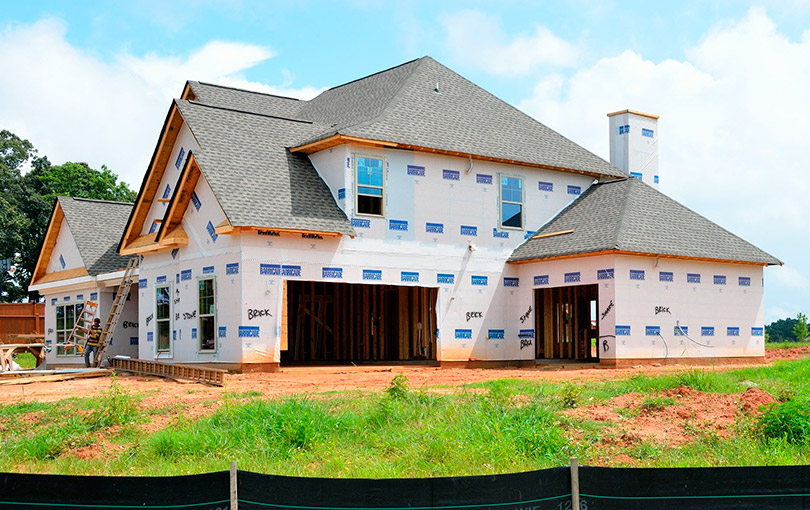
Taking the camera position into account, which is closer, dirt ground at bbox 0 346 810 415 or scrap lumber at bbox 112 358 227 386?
dirt ground at bbox 0 346 810 415

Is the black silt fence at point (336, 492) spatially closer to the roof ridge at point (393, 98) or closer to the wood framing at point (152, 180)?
the roof ridge at point (393, 98)

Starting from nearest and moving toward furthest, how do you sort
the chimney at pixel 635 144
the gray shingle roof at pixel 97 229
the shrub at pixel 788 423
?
the shrub at pixel 788 423, the chimney at pixel 635 144, the gray shingle roof at pixel 97 229

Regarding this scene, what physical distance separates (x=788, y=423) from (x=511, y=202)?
17.0 m

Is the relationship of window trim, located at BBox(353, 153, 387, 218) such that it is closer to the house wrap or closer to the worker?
the house wrap

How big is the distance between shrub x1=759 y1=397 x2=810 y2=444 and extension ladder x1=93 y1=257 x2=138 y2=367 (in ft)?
71.3

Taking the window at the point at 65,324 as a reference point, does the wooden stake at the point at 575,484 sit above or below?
below

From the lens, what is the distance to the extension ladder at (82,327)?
31.5 m

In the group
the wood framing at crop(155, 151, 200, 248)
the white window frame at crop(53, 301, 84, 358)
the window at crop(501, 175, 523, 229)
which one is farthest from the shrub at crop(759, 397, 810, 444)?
the white window frame at crop(53, 301, 84, 358)

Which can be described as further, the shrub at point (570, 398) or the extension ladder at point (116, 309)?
the extension ladder at point (116, 309)

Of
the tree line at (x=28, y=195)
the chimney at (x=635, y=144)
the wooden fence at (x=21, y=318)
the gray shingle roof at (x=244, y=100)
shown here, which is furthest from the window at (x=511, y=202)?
the tree line at (x=28, y=195)

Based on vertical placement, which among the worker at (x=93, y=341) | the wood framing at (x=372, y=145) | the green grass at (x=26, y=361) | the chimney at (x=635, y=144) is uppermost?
the chimney at (x=635, y=144)

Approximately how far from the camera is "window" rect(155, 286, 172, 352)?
88.6 ft

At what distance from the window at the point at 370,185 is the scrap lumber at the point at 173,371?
6018 mm

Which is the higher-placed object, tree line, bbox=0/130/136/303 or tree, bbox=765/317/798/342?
tree line, bbox=0/130/136/303
